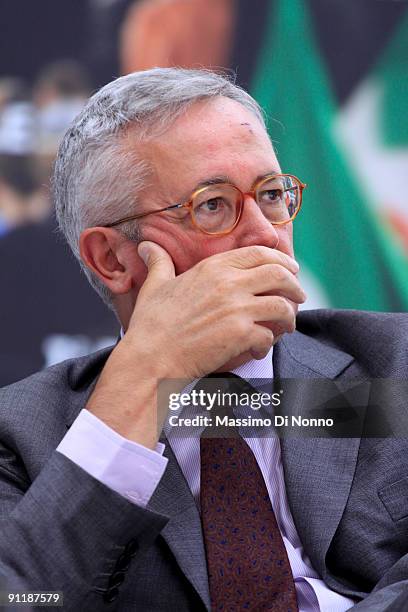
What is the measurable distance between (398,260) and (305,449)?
56.5 inches

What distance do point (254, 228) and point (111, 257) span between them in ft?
1.34

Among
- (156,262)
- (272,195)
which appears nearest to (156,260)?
(156,262)

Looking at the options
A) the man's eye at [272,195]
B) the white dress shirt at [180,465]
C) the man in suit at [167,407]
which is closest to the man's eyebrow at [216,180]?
the man in suit at [167,407]

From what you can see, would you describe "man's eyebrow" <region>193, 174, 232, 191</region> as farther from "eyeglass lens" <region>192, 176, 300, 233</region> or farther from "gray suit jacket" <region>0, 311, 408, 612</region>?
"gray suit jacket" <region>0, 311, 408, 612</region>

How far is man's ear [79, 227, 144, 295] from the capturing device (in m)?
2.05

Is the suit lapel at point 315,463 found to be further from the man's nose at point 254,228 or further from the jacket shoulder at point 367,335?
the man's nose at point 254,228

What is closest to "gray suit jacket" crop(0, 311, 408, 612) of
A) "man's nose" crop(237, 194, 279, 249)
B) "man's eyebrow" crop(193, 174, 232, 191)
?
"man's nose" crop(237, 194, 279, 249)

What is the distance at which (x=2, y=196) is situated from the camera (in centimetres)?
301

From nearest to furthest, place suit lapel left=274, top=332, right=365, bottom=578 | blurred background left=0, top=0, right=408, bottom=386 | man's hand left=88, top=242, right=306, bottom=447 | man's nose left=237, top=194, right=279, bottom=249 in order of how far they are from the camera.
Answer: man's hand left=88, top=242, right=306, bottom=447 < suit lapel left=274, top=332, right=365, bottom=578 < man's nose left=237, top=194, right=279, bottom=249 < blurred background left=0, top=0, right=408, bottom=386

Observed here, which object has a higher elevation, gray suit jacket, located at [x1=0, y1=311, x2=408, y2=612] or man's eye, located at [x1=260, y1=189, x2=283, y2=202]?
man's eye, located at [x1=260, y1=189, x2=283, y2=202]

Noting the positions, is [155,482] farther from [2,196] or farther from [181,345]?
[2,196]

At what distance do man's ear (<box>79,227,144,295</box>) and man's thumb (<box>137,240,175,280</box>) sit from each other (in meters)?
0.07

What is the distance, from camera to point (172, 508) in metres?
1.78

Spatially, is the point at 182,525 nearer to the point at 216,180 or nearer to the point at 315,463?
the point at 315,463
